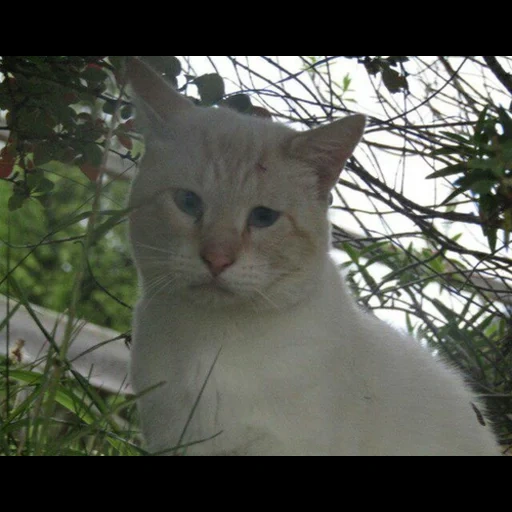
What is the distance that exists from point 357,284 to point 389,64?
666 millimetres

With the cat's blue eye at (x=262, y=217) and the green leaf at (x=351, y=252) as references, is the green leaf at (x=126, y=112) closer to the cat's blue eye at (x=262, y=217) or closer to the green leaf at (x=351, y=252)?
the cat's blue eye at (x=262, y=217)

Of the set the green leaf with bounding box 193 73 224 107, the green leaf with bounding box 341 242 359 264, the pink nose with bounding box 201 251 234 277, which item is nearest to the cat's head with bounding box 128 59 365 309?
the pink nose with bounding box 201 251 234 277

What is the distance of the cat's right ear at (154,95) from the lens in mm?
1218

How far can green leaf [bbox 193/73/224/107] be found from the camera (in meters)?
1.46

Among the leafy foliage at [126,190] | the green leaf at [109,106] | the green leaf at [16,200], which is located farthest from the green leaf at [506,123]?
the green leaf at [16,200]

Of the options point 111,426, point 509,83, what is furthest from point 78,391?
point 509,83

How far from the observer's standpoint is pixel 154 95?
1.24m

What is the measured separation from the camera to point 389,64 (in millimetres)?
1471

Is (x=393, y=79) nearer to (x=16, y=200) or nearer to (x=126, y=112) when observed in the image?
(x=126, y=112)

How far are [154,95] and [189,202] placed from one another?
0.22 metres

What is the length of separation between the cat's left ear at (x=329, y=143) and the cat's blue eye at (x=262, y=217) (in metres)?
0.12

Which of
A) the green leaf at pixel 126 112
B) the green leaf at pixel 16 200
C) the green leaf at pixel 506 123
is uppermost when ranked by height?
the green leaf at pixel 126 112
